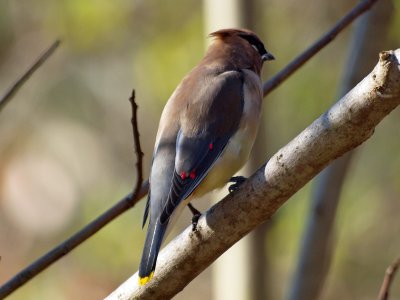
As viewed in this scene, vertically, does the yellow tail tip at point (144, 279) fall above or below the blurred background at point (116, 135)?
below

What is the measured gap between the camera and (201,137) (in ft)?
11.6

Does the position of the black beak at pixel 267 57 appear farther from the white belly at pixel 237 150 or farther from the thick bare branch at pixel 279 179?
the thick bare branch at pixel 279 179

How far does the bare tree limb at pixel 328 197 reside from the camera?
12.0 feet

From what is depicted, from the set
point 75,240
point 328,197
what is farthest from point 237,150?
point 75,240

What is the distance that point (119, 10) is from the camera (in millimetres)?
7770

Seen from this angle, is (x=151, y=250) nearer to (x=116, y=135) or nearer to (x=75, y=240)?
(x=75, y=240)

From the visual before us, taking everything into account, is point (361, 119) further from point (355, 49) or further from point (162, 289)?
point (355, 49)

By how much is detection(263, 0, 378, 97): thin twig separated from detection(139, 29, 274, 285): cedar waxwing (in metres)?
0.22

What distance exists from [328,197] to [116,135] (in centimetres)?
464

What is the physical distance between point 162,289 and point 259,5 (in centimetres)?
176

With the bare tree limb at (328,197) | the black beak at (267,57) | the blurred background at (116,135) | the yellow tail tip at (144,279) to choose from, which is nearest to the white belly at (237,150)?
the bare tree limb at (328,197)

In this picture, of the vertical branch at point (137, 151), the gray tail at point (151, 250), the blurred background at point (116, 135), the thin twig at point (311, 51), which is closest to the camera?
the gray tail at point (151, 250)

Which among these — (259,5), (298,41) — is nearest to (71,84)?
(298,41)

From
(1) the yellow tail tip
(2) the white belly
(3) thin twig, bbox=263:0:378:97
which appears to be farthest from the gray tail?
(3) thin twig, bbox=263:0:378:97
